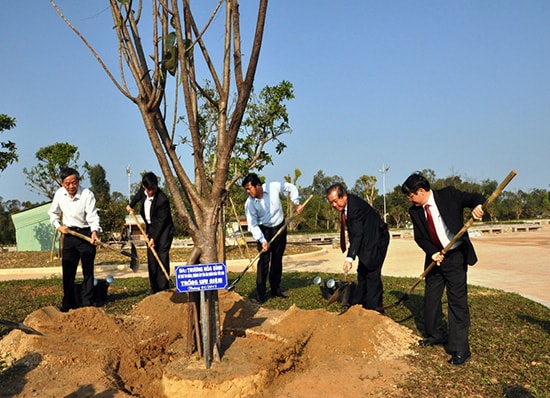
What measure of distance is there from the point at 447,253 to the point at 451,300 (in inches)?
16.0

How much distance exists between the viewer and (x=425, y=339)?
4.61 m

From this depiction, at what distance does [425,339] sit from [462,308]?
1.97 ft

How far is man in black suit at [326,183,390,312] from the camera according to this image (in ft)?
17.1

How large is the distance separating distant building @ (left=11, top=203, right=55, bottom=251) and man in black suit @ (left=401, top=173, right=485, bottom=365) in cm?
2004

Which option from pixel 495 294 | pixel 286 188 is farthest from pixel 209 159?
pixel 495 294

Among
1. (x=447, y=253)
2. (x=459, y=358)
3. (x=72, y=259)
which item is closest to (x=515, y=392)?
(x=459, y=358)

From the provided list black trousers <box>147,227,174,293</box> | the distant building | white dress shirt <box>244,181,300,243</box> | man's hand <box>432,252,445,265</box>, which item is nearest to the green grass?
black trousers <box>147,227,174,293</box>

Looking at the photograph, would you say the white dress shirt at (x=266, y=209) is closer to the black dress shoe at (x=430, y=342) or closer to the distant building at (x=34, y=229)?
the black dress shoe at (x=430, y=342)

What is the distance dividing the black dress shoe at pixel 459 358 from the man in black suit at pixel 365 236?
123 centimetres

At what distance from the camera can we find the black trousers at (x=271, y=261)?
6602mm

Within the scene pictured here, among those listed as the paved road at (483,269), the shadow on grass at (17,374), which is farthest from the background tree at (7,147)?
the shadow on grass at (17,374)

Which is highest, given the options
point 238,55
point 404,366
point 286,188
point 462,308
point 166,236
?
point 238,55

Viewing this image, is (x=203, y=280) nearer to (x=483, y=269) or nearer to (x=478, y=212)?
(x=478, y=212)

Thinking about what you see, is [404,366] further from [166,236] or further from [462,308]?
[166,236]
